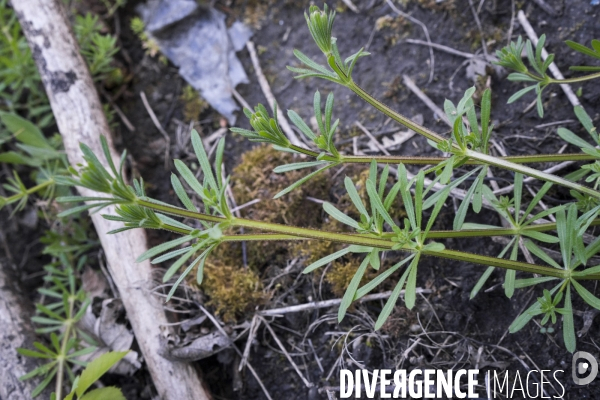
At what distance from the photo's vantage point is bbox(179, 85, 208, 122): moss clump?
3.30m

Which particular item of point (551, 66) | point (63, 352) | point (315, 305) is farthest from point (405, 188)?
point (63, 352)

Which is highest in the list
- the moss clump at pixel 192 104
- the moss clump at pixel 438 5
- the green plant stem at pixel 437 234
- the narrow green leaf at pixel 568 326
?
the moss clump at pixel 438 5

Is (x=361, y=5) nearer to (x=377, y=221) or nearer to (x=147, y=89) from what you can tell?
(x=147, y=89)

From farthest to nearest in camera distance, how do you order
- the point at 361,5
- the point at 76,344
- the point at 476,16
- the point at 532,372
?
the point at 361,5
the point at 476,16
the point at 76,344
the point at 532,372

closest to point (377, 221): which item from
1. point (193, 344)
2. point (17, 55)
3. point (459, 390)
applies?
point (459, 390)

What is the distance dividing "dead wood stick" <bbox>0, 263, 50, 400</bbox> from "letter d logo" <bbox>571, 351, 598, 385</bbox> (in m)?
2.46

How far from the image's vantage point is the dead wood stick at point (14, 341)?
2533 mm

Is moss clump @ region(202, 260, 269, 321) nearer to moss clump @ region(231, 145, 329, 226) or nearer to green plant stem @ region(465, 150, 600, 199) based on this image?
moss clump @ region(231, 145, 329, 226)

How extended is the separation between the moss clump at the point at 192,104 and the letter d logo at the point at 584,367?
2475 millimetres

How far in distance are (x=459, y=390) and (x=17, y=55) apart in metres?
3.17

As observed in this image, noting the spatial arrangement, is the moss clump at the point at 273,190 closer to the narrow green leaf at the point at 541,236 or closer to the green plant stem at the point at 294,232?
the green plant stem at the point at 294,232

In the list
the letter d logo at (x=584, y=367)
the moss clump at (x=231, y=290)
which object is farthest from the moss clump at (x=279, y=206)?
the letter d logo at (x=584, y=367)

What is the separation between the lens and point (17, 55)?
3186mm

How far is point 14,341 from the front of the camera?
8.68ft
